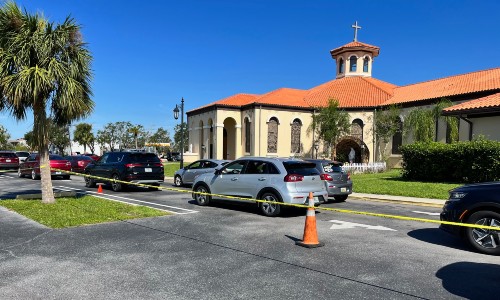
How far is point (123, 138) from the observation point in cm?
9256

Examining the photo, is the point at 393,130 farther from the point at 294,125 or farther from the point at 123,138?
the point at 123,138

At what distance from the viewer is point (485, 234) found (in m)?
6.55

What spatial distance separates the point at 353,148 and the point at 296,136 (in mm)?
6109

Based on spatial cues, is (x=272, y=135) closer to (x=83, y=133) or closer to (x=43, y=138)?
(x=43, y=138)

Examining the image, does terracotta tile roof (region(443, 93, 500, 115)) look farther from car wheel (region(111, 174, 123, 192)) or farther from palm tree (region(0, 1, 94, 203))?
palm tree (region(0, 1, 94, 203))

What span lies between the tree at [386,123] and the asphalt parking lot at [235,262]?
27.4m

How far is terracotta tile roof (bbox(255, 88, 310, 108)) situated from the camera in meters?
38.5

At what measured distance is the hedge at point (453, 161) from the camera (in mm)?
17141

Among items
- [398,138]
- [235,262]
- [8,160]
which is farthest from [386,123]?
[8,160]

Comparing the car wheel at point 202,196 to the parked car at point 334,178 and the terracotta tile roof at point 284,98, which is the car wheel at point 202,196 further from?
the terracotta tile roof at point 284,98

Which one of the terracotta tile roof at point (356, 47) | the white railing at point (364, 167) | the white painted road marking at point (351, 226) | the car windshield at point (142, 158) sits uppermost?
the terracotta tile roof at point (356, 47)

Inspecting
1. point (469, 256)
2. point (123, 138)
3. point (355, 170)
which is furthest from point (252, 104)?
point (123, 138)

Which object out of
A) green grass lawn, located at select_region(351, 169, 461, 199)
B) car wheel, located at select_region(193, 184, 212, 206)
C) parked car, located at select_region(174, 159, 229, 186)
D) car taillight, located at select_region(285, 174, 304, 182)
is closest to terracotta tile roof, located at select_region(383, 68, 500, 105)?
green grass lawn, located at select_region(351, 169, 461, 199)

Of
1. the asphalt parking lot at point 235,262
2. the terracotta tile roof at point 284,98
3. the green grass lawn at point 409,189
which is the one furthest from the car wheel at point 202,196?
the terracotta tile roof at point 284,98
